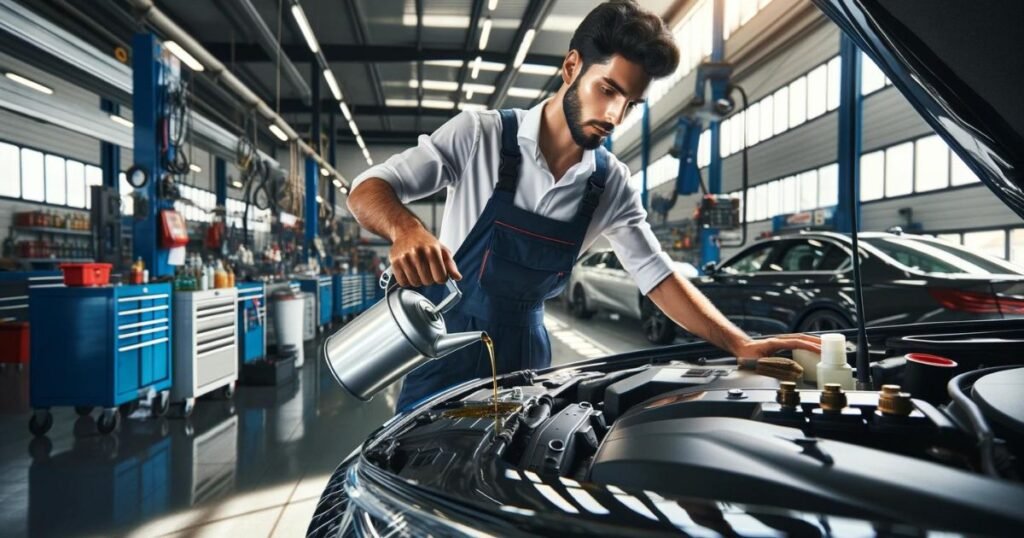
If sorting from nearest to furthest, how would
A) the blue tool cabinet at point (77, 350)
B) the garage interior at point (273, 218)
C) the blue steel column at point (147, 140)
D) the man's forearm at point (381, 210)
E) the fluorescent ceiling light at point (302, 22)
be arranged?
the man's forearm at point (381, 210)
the garage interior at point (273, 218)
the blue tool cabinet at point (77, 350)
the blue steel column at point (147, 140)
the fluorescent ceiling light at point (302, 22)

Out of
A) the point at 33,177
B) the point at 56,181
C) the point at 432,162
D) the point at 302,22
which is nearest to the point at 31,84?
the point at 302,22

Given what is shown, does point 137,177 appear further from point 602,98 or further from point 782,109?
point 782,109

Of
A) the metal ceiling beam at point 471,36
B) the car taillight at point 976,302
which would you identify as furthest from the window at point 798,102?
the car taillight at point 976,302

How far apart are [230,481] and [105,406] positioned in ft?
4.15

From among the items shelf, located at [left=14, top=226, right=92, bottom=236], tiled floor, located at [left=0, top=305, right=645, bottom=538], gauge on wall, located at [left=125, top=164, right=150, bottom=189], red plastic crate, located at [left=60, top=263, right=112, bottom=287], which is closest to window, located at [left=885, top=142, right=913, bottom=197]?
tiled floor, located at [left=0, top=305, right=645, bottom=538]

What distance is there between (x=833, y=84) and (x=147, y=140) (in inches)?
389

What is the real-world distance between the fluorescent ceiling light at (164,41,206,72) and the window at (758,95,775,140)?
34.8ft

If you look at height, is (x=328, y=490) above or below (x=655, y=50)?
below

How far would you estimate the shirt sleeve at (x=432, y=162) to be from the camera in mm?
1292

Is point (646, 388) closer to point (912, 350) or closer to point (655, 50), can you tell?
point (912, 350)

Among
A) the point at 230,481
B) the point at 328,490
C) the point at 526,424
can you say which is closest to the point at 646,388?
the point at 526,424

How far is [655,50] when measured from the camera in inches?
53.2

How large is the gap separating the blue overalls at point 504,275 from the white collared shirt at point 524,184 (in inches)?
2.1

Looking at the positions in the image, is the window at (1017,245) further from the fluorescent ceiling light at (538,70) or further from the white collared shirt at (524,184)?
the white collared shirt at (524,184)
